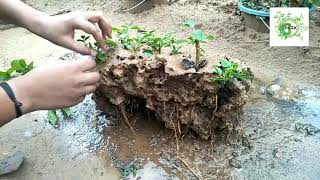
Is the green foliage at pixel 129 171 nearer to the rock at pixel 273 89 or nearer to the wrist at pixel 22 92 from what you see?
the wrist at pixel 22 92

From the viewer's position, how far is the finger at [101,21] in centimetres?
182

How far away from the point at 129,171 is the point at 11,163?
26.9 inches

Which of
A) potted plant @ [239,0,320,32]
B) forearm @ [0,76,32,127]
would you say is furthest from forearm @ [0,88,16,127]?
potted plant @ [239,0,320,32]

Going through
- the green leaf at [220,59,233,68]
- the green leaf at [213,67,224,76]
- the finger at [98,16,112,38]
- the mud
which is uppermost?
the finger at [98,16,112,38]

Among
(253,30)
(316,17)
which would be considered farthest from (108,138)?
(316,17)

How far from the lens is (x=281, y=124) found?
2.40m

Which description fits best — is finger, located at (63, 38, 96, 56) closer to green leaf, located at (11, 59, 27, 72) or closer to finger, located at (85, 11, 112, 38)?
finger, located at (85, 11, 112, 38)

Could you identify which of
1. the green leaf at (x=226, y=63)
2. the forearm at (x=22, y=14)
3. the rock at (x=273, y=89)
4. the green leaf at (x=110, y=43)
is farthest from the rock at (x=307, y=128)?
the forearm at (x=22, y=14)

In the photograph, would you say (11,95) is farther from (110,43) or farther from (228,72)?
(228,72)

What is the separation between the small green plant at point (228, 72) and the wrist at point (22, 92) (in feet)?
3.13

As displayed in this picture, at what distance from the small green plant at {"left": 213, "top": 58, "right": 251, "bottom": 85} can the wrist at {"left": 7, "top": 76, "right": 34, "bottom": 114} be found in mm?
955

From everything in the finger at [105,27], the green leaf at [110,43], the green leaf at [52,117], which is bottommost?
the green leaf at [52,117]

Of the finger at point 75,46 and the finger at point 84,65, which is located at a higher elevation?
the finger at point 75,46

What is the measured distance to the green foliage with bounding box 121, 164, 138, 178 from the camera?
2084 millimetres
